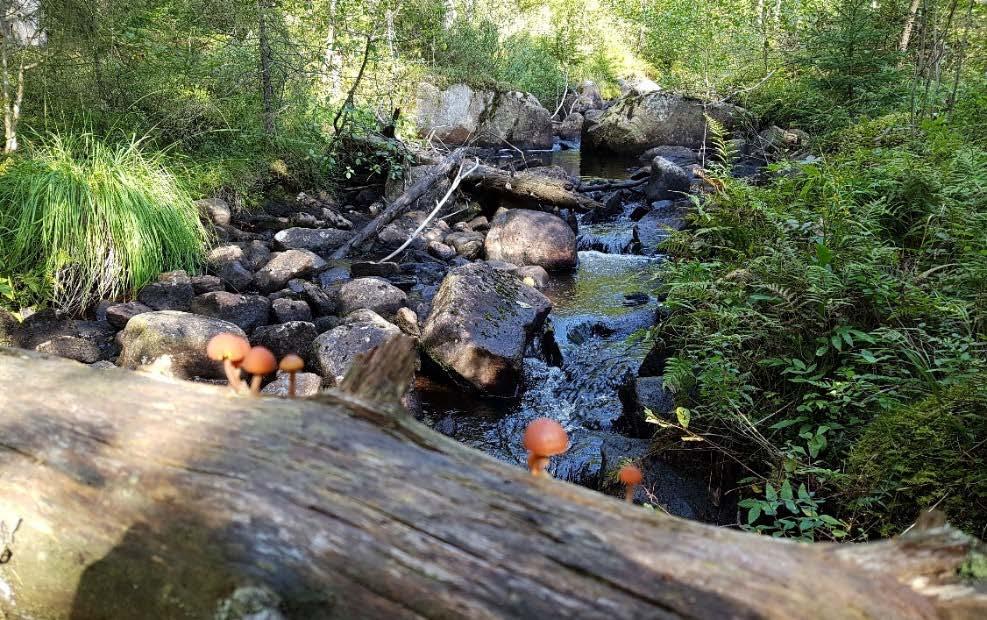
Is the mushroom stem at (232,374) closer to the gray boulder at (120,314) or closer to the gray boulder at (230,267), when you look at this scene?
the gray boulder at (120,314)

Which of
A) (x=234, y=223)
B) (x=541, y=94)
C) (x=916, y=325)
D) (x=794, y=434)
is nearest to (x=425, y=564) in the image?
(x=794, y=434)

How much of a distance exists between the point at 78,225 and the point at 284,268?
2.22 meters

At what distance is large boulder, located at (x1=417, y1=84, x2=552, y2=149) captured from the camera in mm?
17203

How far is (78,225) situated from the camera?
6.17 meters

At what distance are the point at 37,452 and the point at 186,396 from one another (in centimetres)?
42

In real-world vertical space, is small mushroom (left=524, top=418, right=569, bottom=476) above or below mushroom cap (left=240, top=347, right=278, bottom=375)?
below

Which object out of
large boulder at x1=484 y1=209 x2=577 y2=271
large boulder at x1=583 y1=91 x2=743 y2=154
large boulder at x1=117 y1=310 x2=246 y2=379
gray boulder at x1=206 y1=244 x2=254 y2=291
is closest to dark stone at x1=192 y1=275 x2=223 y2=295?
gray boulder at x1=206 y1=244 x2=254 y2=291

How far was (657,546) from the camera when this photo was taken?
138 cm

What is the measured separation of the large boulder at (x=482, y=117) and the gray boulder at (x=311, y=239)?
768cm

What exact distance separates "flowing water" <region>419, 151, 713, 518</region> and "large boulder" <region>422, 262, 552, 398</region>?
0.77ft

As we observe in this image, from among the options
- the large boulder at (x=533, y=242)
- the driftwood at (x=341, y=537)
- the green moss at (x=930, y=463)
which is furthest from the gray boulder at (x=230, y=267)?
the green moss at (x=930, y=463)

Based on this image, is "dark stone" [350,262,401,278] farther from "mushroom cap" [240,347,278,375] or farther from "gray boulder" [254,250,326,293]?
"mushroom cap" [240,347,278,375]

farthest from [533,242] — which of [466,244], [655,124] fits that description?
[655,124]

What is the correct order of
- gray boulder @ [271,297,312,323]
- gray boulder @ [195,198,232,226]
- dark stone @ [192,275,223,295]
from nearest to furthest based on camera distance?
gray boulder @ [271,297,312,323], dark stone @ [192,275,223,295], gray boulder @ [195,198,232,226]
